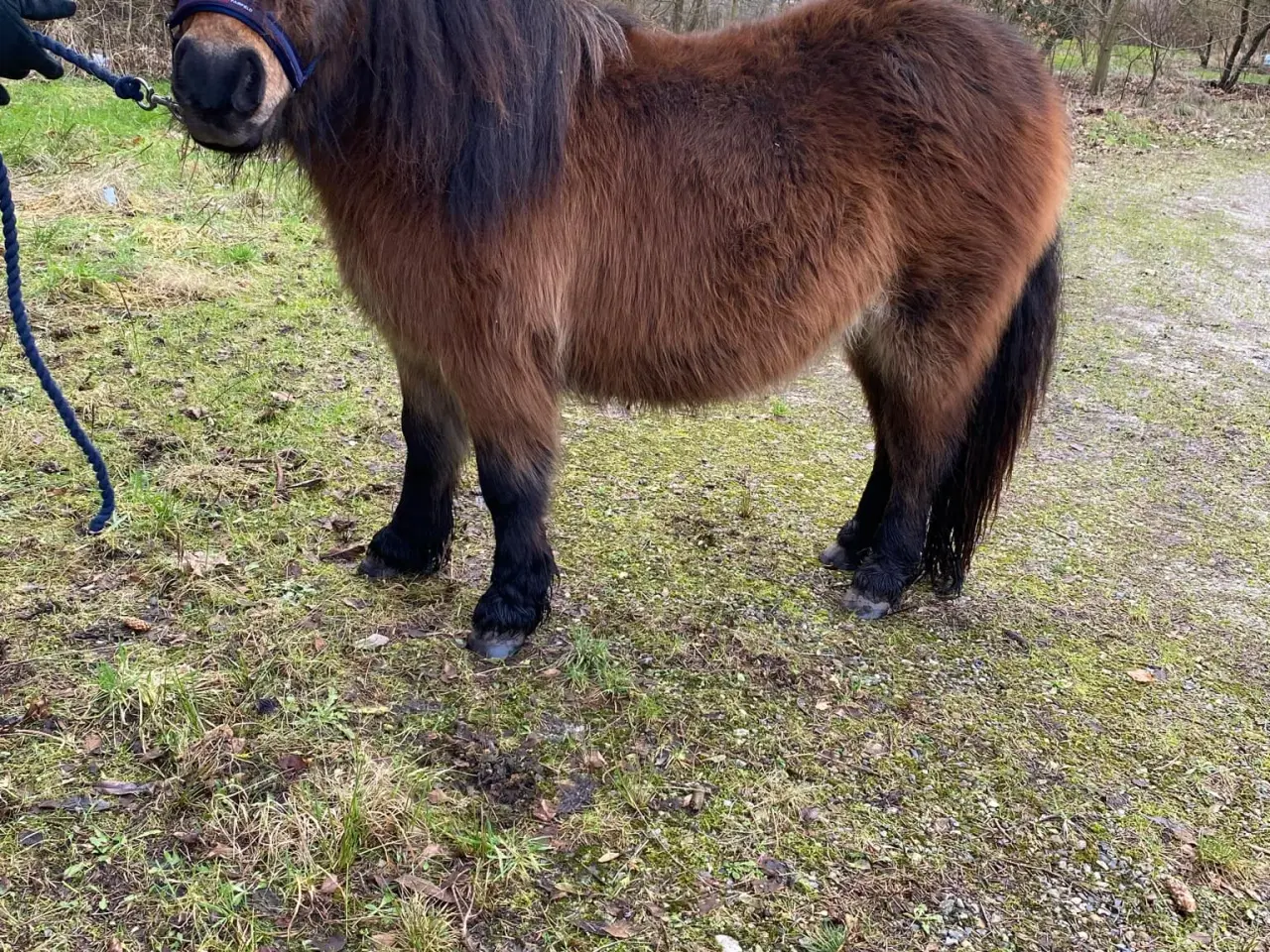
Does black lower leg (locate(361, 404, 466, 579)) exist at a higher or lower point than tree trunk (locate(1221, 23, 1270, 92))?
lower

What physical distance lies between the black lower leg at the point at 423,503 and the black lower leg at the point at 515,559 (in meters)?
0.31

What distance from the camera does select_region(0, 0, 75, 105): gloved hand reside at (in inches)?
77.4

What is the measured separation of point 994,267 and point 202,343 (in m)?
3.67

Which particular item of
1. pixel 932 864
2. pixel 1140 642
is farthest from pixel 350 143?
pixel 1140 642

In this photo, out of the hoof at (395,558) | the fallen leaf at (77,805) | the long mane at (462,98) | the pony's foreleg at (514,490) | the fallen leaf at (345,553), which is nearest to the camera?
the fallen leaf at (77,805)

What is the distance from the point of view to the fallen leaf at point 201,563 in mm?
2853

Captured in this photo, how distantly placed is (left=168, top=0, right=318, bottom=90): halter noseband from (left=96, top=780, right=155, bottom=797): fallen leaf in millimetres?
1653

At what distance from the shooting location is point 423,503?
9.66 ft

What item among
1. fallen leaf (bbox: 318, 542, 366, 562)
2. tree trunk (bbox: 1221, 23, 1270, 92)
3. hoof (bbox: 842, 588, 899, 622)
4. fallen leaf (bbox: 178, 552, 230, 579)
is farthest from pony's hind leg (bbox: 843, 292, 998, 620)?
tree trunk (bbox: 1221, 23, 1270, 92)

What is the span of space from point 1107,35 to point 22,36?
17639mm

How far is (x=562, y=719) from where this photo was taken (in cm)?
252

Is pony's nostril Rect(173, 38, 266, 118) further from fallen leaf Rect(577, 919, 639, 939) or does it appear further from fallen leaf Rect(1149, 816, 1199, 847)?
fallen leaf Rect(1149, 816, 1199, 847)

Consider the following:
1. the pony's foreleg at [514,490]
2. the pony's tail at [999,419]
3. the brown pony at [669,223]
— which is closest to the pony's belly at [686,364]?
the brown pony at [669,223]

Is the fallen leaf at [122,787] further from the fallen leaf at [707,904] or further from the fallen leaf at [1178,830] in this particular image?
the fallen leaf at [1178,830]
